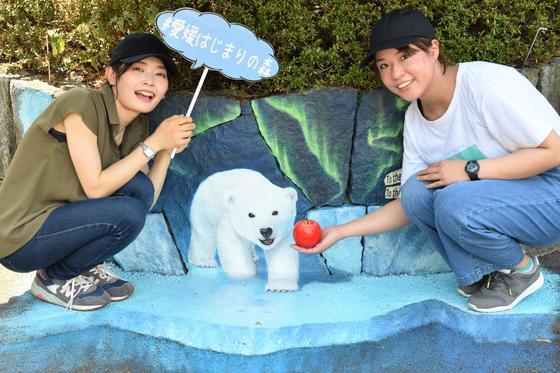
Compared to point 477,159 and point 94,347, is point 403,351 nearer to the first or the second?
point 477,159

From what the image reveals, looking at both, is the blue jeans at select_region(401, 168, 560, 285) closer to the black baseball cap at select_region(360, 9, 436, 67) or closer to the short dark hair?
the black baseball cap at select_region(360, 9, 436, 67)

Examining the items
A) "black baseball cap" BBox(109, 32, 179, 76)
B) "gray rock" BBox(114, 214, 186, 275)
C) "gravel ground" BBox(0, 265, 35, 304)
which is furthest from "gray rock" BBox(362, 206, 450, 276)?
"gravel ground" BBox(0, 265, 35, 304)

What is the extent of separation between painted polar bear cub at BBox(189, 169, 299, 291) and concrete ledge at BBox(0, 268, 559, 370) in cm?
11

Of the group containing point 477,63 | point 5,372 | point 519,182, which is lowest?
point 5,372

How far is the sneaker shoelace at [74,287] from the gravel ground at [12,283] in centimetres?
31

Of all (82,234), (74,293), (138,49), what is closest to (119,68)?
(138,49)

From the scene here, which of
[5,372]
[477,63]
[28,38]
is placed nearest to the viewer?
[5,372]

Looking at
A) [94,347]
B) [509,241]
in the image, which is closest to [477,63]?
[509,241]

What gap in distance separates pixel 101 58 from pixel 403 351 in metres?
1.99

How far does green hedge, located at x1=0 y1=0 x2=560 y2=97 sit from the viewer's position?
289cm

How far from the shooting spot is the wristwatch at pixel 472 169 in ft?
8.57

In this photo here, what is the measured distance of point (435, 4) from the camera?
2918 millimetres

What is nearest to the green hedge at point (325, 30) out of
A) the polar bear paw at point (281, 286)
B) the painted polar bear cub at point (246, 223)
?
the painted polar bear cub at point (246, 223)

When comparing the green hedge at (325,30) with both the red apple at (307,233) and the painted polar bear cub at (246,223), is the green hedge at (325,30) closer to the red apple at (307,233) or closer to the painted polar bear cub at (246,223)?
the painted polar bear cub at (246,223)
